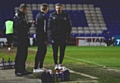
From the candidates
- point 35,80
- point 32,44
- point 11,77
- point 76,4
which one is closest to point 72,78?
point 35,80

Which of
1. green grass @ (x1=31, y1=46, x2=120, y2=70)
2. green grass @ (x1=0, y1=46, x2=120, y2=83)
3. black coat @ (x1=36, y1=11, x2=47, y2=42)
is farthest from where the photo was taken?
green grass @ (x1=31, y1=46, x2=120, y2=70)

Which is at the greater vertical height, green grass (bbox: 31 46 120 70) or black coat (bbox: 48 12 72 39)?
black coat (bbox: 48 12 72 39)

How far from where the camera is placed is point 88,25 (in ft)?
130


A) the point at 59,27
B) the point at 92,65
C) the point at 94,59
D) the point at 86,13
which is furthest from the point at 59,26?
the point at 86,13

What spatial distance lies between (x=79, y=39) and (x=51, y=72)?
86.9ft

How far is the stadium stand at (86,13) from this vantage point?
38.7 m

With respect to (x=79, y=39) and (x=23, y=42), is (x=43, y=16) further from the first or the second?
(x=79, y=39)

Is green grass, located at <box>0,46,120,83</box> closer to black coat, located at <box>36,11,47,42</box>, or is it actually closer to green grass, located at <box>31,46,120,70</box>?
green grass, located at <box>31,46,120,70</box>

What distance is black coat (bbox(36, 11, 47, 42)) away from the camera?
32.0 ft

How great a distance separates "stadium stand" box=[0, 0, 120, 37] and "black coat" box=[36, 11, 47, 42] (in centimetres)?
2755

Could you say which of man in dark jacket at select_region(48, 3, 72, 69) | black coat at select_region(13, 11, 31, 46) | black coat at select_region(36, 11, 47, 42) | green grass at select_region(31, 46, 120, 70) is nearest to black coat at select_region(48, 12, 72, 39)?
man in dark jacket at select_region(48, 3, 72, 69)

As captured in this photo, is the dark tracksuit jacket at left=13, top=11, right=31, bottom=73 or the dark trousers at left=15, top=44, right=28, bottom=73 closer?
the dark tracksuit jacket at left=13, top=11, right=31, bottom=73

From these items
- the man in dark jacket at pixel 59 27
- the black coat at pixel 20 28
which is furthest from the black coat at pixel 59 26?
the black coat at pixel 20 28

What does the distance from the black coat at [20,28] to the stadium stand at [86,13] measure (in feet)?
92.1
